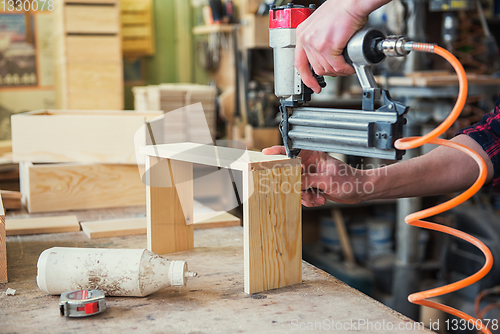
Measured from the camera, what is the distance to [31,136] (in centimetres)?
178

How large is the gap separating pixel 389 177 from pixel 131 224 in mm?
756

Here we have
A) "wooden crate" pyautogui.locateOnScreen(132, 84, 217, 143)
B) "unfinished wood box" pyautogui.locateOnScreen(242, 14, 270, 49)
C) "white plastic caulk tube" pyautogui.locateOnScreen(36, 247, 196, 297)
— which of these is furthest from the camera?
"unfinished wood box" pyautogui.locateOnScreen(242, 14, 270, 49)

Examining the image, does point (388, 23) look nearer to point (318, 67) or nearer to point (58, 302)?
point (318, 67)

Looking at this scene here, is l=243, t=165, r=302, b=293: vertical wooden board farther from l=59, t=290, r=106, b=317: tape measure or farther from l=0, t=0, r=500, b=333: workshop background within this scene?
l=0, t=0, r=500, b=333: workshop background

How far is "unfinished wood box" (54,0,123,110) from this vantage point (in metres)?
2.55

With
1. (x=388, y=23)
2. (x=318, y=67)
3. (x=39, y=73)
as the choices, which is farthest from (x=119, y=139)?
(x=388, y=23)

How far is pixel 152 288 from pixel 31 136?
3.38 feet

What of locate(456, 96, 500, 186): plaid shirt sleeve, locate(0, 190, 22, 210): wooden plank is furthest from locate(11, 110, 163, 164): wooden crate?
locate(456, 96, 500, 186): plaid shirt sleeve

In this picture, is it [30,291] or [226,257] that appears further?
[226,257]

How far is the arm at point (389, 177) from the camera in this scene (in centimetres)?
118

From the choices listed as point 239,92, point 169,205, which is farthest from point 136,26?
point 169,205

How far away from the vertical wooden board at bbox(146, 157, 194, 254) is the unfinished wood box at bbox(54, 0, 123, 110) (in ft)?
4.87

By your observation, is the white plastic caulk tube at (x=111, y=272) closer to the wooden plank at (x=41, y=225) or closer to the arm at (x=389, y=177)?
the arm at (x=389, y=177)

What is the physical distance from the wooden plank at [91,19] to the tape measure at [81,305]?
6.35 feet
